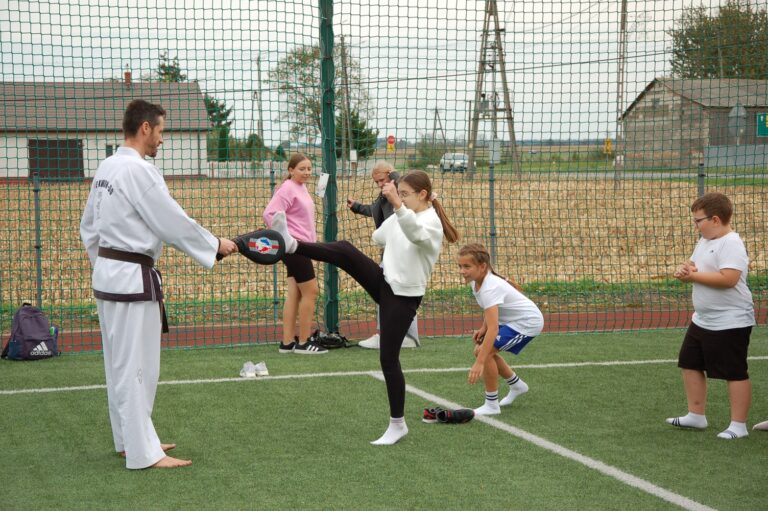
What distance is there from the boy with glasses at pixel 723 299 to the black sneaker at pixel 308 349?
4198mm

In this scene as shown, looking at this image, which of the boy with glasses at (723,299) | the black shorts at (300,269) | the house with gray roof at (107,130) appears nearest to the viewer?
the boy with glasses at (723,299)

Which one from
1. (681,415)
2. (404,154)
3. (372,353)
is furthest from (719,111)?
(681,415)

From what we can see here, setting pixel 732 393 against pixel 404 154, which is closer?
pixel 732 393

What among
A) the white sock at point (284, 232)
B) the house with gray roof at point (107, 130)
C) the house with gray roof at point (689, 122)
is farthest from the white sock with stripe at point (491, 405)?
the house with gray roof at point (689, 122)

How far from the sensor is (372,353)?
8969 millimetres

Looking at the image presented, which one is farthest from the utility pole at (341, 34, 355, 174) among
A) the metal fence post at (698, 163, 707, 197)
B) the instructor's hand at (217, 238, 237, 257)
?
the instructor's hand at (217, 238, 237, 257)

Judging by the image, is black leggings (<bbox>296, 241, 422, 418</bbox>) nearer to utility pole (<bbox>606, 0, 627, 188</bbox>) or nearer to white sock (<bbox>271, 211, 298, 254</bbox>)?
white sock (<bbox>271, 211, 298, 254</bbox>)

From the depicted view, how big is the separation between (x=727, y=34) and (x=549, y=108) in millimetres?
2694

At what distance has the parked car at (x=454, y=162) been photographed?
12.5 m

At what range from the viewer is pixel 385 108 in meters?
10.4

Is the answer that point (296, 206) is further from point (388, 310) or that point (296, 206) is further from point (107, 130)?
point (107, 130)

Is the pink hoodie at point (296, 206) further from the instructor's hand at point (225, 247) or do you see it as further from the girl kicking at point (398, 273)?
the instructor's hand at point (225, 247)

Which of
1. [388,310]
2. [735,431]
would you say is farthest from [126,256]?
[735,431]

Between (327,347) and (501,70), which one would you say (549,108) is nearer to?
(501,70)
